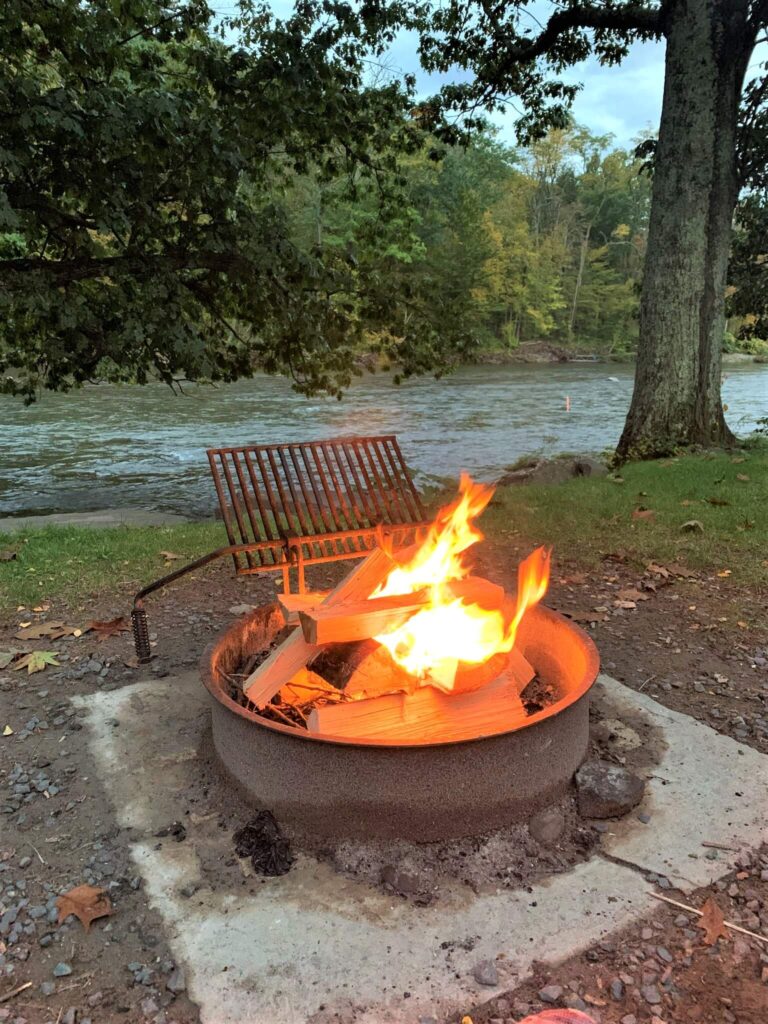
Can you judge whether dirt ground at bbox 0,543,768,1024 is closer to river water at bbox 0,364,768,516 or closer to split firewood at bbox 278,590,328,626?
split firewood at bbox 278,590,328,626

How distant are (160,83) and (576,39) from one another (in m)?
7.42

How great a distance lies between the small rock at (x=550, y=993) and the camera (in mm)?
1756

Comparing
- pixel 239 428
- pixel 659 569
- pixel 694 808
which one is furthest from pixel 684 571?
pixel 239 428

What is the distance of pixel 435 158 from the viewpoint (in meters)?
9.25

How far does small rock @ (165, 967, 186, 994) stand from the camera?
5.93 feet

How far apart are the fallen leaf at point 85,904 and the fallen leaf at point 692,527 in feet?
16.4

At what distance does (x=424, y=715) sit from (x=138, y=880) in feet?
3.40

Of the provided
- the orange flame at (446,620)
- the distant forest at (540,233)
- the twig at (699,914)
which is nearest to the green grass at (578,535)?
the orange flame at (446,620)

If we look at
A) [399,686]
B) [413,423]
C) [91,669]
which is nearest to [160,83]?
[91,669]

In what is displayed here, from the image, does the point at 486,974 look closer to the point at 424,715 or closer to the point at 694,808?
the point at 424,715

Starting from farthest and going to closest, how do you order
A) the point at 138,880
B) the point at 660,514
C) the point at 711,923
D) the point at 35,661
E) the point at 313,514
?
the point at 660,514 < the point at 35,661 < the point at 313,514 < the point at 138,880 < the point at 711,923

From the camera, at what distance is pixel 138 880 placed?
2.16 metres

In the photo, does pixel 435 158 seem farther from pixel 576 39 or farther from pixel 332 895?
pixel 332 895

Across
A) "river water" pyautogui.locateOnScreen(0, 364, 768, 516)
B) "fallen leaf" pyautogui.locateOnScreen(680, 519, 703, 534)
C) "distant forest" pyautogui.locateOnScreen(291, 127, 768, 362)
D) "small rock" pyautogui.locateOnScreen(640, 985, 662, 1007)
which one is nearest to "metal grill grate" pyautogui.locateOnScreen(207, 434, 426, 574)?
"small rock" pyautogui.locateOnScreen(640, 985, 662, 1007)
